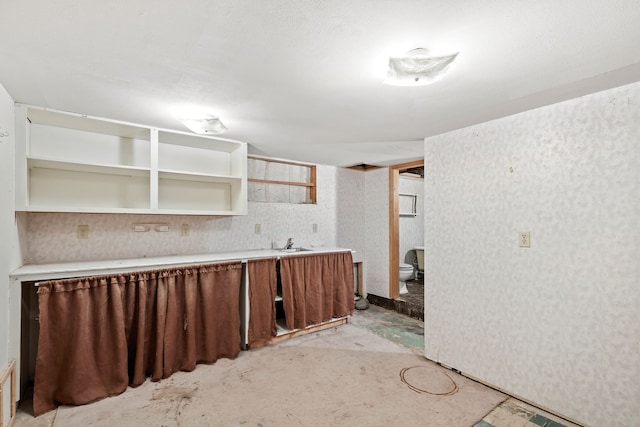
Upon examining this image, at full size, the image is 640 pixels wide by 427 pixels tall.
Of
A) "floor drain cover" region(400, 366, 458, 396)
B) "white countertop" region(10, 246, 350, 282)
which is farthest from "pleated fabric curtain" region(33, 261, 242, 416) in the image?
"floor drain cover" region(400, 366, 458, 396)

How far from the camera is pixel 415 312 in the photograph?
3848mm

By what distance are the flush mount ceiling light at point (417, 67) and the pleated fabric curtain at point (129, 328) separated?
2119 mm

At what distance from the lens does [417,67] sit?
4.57ft

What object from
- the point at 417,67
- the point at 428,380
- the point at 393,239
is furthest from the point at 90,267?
the point at 393,239

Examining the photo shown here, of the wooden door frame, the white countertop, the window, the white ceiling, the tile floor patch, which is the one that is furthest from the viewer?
the wooden door frame

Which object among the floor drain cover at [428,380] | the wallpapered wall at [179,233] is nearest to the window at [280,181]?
the wallpapered wall at [179,233]

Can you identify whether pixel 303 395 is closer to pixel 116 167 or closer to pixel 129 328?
pixel 129 328

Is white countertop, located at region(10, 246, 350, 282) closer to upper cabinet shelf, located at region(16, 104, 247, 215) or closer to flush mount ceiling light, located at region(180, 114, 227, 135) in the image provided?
upper cabinet shelf, located at region(16, 104, 247, 215)

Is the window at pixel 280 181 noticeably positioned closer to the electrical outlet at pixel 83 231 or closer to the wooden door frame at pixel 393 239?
the wooden door frame at pixel 393 239

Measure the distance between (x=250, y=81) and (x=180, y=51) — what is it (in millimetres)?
398

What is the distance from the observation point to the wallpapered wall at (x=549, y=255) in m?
1.73

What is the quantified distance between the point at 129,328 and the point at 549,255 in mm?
3088

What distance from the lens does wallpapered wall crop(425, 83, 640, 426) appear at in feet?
5.68

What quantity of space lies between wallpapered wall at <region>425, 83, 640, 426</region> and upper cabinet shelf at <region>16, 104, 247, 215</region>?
210 cm
